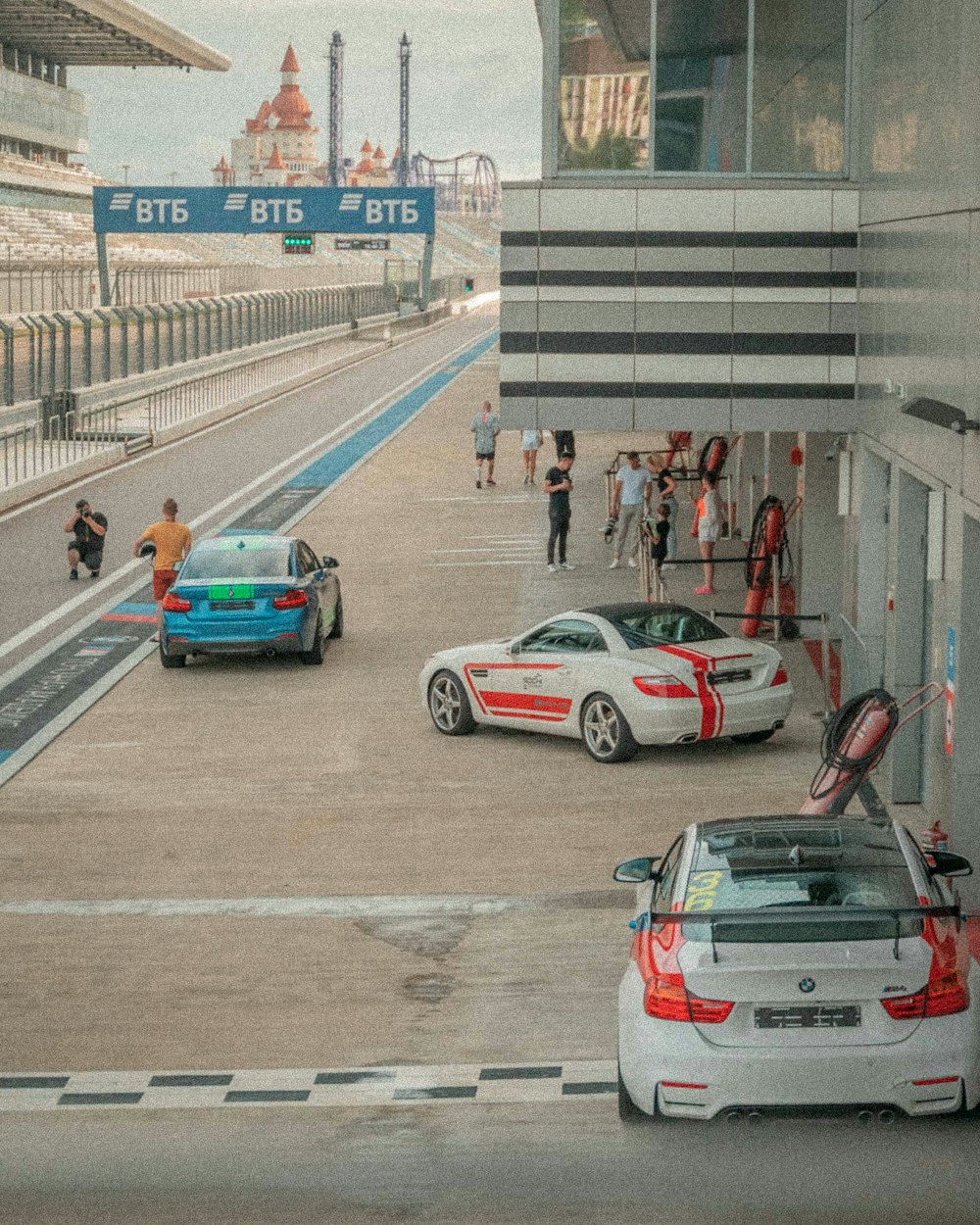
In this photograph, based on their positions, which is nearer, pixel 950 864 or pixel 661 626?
pixel 950 864

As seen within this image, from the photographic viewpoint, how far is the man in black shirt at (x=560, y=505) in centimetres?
2722

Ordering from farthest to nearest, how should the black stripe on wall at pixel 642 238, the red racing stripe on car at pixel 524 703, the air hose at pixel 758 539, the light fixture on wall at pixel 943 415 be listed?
the air hose at pixel 758 539 < the black stripe on wall at pixel 642 238 < the red racing stripe on car at pixel 524 703 < the light fixture on wall at pixel 943 415

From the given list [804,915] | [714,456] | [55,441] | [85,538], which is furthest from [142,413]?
[804,915]

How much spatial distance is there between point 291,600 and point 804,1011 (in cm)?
1362

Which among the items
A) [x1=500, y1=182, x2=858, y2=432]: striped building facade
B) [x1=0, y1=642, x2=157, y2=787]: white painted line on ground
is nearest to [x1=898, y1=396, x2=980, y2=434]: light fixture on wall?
[x1=500, y1=182, x2=858, y2=432]: striped building facade

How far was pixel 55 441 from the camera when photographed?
43.0 m

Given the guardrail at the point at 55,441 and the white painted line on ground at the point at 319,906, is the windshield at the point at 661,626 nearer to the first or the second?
the white painted line on ground at the point at 319,906

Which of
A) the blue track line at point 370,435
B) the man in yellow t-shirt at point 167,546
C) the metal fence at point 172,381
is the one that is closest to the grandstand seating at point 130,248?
the metal fence at point 172,381

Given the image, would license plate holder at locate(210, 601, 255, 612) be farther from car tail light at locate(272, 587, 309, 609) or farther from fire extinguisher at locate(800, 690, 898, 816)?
fire extinguisher at locate(800, 690, 898, 816)

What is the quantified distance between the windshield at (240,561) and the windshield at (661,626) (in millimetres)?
5260

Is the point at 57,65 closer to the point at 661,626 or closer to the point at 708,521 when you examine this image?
the point at 708,521

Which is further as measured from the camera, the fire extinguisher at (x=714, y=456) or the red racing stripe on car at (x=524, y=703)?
the fire extinguisher at (x=714, y=456)

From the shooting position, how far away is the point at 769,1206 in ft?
24.0

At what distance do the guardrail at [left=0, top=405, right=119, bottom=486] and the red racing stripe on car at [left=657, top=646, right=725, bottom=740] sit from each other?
22091 millimetres
